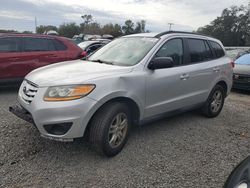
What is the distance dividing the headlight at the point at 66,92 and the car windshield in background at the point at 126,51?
0.96 metres

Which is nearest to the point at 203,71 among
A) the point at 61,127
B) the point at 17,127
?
the point at 61,127

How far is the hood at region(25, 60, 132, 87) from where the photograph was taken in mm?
3318

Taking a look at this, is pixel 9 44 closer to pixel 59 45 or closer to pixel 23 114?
pixel 59 45

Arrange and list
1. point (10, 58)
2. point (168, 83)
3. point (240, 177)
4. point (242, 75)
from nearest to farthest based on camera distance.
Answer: point (240, 177)
point (168, 83)
point (10, 58)
point (242, 75)

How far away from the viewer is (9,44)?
6859mm

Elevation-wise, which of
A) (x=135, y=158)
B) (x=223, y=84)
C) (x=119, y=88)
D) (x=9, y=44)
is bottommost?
(x=135, y=158)

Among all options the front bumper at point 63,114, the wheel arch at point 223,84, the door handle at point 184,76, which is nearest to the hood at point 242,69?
the wheel arch at point 223,84

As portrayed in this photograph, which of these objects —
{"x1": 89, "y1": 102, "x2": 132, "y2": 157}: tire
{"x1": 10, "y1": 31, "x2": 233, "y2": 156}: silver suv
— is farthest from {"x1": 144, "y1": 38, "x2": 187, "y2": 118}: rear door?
{"x1": 89, "y1": 102, "x2": 132, "y2": 157}: tire

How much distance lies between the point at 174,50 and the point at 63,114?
2.31 m

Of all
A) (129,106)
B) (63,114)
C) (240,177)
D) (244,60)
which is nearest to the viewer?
(240,177)

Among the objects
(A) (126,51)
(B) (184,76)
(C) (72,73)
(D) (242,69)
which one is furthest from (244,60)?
(C) (72,73)

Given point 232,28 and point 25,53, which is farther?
point 232,28

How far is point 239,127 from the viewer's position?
524 centimetres

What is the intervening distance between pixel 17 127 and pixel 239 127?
13.5 ft
